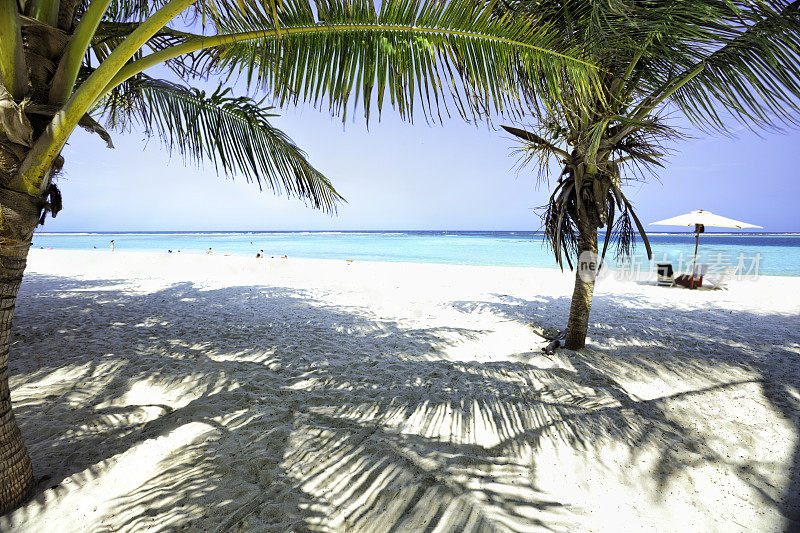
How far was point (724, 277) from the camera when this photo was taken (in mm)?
10219

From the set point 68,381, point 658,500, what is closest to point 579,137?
point 658,500

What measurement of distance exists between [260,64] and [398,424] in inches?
104

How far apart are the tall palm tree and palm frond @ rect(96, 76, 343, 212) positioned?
0.53 meters

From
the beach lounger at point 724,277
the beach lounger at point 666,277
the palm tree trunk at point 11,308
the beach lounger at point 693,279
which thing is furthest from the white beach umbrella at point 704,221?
the palm tree trunk at point 11,308

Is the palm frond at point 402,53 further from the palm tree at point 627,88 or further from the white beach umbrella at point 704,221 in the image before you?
the white beach umbrella at point 704,221

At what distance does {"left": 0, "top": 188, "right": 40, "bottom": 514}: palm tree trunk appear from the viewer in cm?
149

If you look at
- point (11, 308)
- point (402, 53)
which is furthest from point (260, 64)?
point (11, 308)

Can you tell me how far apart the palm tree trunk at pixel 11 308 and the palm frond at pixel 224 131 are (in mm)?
1584

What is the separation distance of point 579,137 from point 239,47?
315 centimetres

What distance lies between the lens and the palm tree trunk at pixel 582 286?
4074mm

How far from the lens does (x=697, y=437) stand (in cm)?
259

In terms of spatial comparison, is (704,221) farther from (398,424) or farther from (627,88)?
(398,424)

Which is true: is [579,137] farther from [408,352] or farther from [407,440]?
[407,440]

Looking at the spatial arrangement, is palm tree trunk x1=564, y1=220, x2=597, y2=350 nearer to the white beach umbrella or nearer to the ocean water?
the ocean water
